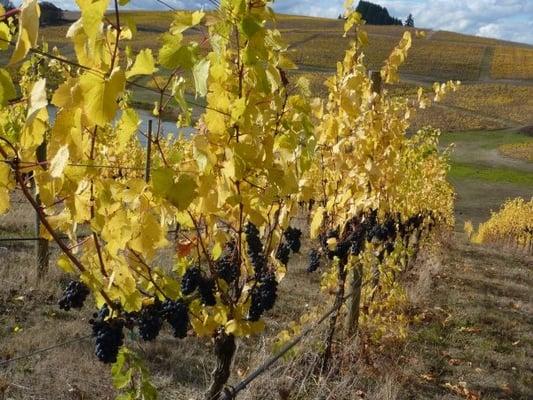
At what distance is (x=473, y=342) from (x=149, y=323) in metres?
5.37

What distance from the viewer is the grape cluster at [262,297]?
7.61 feet

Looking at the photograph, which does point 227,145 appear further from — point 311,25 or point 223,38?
point 311,25

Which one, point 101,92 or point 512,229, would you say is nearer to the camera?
point 101,92

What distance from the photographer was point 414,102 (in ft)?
15.4

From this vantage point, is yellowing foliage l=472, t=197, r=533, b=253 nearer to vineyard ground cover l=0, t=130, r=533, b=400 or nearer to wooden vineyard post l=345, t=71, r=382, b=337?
vineyard ground cover l=0, t=130, r=533, b=400

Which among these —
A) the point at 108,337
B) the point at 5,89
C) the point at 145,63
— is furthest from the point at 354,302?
the point at 5,89

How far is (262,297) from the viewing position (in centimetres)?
233

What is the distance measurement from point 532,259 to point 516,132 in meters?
37.3

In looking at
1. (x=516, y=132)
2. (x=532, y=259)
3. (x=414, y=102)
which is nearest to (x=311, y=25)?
(x=516, y=132)

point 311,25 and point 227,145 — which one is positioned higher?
point 311,25

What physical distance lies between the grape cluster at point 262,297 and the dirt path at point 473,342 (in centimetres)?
297

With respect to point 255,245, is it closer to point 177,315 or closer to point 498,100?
point 177,315

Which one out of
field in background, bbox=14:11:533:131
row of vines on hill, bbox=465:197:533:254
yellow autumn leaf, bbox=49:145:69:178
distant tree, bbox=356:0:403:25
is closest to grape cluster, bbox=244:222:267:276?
yellow autumn leaf, bbox=49:145:69:178

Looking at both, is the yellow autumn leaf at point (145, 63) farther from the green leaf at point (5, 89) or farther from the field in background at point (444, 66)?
the field in background at point (444, 66)
